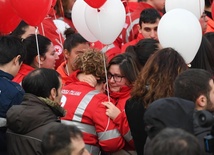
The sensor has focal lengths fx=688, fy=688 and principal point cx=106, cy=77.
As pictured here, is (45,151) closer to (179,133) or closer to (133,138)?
(179,133)

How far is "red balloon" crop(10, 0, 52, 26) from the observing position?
6.20 metres

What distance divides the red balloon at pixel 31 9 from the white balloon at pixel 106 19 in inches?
16.4

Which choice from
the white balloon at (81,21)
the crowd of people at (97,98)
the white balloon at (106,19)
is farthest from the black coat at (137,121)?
the white balloon at (81,21)

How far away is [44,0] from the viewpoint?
20.7 feet

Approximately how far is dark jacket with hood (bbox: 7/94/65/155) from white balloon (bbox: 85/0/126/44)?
1.23 metres

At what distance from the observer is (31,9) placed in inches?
246

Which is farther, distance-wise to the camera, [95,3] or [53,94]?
[95,3]

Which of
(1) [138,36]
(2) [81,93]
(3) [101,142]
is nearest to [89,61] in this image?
(2) [81,93]

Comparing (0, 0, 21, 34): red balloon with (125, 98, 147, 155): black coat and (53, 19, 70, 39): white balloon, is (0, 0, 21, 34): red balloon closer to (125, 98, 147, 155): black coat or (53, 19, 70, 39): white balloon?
(53, 19, 70, 39): white balloon

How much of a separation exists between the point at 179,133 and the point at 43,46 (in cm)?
351

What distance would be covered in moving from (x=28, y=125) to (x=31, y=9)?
1.57 m

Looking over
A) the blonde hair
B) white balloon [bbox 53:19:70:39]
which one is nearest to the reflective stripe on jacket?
the blonde hair

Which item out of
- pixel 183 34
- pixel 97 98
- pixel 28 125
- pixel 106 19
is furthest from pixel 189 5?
pixel 28 125

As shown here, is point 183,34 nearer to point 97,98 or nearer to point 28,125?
point 97,98
